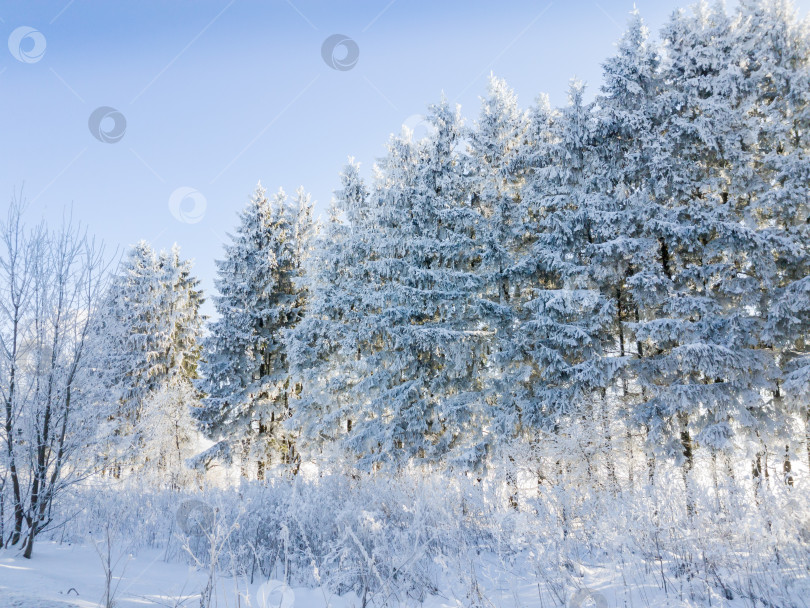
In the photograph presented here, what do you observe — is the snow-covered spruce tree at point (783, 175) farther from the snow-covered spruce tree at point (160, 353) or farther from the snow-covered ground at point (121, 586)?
the snow-covered spruce tree at point (160, 353)

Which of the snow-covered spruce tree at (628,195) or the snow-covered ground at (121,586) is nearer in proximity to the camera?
the snow-covered ground at (121,586)

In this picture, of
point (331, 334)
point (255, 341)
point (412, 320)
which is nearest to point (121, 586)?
point (412, 320)

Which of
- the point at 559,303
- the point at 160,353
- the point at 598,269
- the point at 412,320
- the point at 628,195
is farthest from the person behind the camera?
the point at 160,353

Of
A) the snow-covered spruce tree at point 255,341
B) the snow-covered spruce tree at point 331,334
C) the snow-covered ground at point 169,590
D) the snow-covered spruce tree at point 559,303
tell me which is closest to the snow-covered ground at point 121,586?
the snow-covered ground at point 169,590

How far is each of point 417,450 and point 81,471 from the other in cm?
940

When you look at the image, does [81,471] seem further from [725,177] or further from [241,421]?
[725,177]

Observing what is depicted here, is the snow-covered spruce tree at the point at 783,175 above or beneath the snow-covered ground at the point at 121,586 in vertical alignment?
above

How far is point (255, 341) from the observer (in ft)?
59.0

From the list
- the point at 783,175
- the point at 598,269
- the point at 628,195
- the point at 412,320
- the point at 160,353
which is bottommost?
the point at 160,353

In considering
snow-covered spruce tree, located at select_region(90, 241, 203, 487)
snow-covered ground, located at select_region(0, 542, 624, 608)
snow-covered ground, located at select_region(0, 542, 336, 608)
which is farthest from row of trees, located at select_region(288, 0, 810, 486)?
snow-covered ground, located at select_region(0, 542, 336, 608)

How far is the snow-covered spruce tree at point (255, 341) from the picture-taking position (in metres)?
17.3

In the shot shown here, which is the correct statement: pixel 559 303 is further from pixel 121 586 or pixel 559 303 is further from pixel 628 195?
pixel 121 586

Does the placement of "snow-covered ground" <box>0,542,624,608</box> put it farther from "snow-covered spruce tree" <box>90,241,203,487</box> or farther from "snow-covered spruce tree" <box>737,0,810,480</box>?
"snow-covered spruce tree" <box>90,241,203,487</box>

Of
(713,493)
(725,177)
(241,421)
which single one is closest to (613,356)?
(725,177)
